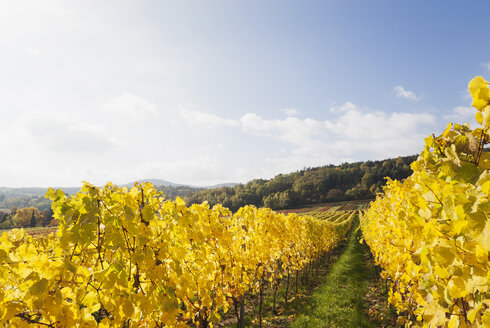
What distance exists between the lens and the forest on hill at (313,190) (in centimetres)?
8606

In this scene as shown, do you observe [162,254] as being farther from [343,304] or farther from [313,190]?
[313,190]

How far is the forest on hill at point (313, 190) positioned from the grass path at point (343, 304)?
68.4 m

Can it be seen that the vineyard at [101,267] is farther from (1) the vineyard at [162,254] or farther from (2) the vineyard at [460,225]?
(2) the vineyard at [460,225]

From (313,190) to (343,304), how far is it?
300 ft

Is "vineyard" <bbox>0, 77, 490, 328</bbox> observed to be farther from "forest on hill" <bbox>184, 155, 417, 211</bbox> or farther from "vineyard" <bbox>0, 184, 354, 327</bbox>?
"forest on hill" <bbox>184, 155, 417, 211</bbox>

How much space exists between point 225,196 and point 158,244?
88.8 m

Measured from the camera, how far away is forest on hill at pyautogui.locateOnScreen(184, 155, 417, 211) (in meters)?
86.1

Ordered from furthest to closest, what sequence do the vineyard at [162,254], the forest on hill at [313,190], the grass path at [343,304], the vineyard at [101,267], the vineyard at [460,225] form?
the forest on hill at [313,190] < the grass path at [343,304] < the vineyard at [101,267] < the vineyard at [162,254] < the vineyard at [460,225]

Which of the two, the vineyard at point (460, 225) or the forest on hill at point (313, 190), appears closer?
the vineyard at point (460, 225)

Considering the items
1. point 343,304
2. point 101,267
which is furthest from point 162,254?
point 343,304

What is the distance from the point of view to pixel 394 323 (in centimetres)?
799

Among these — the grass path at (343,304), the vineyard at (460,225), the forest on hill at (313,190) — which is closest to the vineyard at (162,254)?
the vineyard at (460,225)

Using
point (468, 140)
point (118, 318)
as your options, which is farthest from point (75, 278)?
point (468, 140)

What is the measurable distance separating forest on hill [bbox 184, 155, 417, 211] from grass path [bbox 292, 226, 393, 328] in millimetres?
68388
